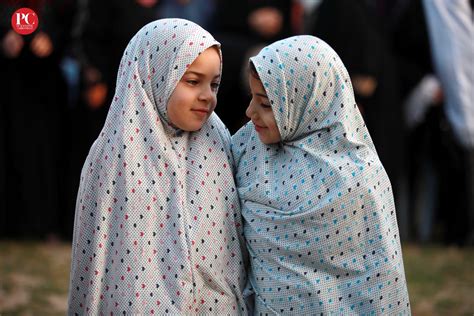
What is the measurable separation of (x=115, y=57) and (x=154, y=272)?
428cm

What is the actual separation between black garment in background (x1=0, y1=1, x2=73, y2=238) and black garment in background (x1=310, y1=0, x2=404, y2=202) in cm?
212

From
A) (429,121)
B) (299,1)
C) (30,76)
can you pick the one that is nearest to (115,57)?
(30,76)

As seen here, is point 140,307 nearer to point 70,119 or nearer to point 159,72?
point 159,72

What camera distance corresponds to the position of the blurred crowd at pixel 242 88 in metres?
7.84

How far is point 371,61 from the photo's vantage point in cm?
788

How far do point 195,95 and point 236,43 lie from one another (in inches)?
165

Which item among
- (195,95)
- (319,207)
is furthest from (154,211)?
(319,207)

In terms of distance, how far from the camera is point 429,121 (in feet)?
27.2

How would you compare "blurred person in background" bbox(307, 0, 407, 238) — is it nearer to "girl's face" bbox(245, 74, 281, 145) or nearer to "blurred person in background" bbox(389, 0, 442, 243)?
"blurred person in background" bbox(389, 0, 442, 243)

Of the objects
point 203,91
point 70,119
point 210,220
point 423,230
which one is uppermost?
point 203,91

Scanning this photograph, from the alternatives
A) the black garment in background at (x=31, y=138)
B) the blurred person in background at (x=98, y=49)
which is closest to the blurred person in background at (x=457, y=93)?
the blurred person in background at (x=98, y=49)

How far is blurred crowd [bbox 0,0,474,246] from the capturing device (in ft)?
25.7

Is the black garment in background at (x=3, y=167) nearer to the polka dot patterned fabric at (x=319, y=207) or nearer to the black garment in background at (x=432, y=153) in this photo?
the black garment in background at (x=432, y=153)

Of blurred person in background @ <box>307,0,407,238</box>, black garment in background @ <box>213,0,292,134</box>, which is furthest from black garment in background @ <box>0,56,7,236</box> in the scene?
blurred person in background @ <box>307,0,407,238</box>
